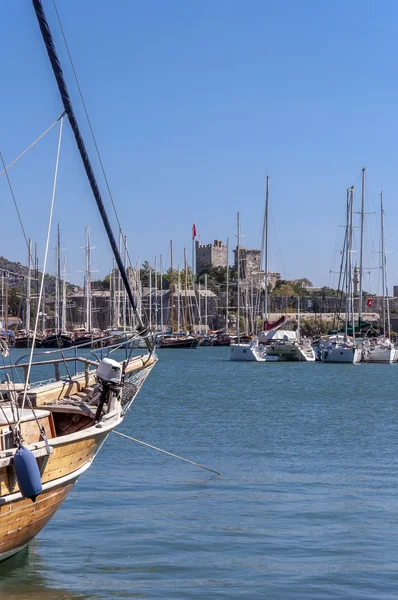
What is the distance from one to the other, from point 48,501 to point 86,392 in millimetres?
2860

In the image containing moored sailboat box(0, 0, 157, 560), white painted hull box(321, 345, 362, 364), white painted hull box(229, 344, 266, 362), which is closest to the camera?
moored sailboat box(0, 0, 157, 560)

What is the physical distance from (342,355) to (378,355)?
338 centimetres

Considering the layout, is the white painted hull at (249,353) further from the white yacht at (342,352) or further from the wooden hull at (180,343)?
the wooden hull at (180,343)

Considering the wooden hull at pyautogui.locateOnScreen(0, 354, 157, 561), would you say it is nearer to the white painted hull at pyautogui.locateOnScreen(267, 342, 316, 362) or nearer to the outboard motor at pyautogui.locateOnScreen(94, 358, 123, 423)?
the outboard motor at pyautogui.locateOnScreen(94, 358, 123, 423)

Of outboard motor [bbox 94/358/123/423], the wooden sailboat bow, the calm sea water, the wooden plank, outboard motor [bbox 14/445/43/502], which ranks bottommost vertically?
the calm sea water

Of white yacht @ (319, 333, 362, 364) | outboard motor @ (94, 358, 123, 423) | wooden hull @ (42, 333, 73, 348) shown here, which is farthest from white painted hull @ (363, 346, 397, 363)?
outboard motor @ (94, 358, 123, 423)

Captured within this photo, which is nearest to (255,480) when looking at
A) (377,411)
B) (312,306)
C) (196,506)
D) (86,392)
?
(196,506)

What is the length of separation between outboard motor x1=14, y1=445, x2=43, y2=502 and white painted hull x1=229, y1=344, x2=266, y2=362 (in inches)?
2123

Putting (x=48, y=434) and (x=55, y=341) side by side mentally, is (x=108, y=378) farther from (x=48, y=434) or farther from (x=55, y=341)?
(x=55, y=341)

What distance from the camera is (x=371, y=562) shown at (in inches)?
465

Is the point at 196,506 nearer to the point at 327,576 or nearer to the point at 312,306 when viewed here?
the point at 327,576

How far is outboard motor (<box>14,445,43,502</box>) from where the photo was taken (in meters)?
9.65

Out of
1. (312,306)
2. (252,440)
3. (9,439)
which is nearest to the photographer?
(9,439)

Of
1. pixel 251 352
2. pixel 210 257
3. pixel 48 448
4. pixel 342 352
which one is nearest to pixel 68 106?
pixel 48 448
